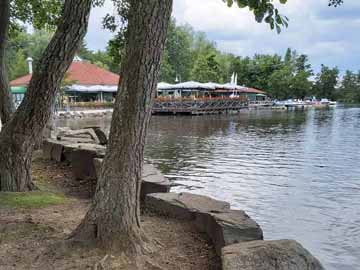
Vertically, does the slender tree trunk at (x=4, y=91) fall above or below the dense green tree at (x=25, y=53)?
below

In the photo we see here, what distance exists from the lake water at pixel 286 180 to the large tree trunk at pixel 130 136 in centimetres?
278

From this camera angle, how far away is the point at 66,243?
275 centimetres

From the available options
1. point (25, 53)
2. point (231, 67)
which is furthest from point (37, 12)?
point (231, 67)

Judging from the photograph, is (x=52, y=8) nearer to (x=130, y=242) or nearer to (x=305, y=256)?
(x=130, y=242)

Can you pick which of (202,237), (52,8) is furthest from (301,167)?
(202,237)

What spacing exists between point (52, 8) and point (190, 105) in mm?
25942

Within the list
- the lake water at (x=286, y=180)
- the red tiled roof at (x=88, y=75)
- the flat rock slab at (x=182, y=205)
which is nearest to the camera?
the flat rock slab at (x=182, y=205)

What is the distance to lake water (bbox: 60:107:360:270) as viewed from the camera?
17.6 feet

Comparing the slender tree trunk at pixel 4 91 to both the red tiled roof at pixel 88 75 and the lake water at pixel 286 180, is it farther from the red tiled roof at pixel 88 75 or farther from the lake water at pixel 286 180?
the red tiled roof at pixel 88 75

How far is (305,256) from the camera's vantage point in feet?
7.79

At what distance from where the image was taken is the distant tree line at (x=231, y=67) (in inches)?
1944

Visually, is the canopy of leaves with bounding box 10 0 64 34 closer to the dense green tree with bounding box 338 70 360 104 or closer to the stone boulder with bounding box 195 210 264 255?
the stone boulder with bounding box 195 210 264 255

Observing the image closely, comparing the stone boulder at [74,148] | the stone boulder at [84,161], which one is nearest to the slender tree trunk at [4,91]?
the stone boulder at [74,148]

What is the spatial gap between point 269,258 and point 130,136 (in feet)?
3.71
